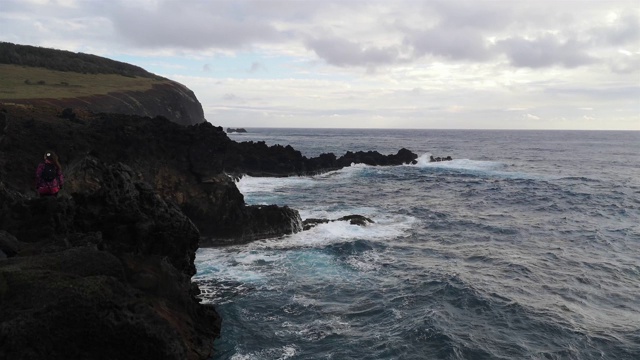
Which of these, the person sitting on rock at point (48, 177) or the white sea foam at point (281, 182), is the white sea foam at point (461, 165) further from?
the person sitting on rock at point (48, 177)

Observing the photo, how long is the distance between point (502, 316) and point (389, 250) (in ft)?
31.8

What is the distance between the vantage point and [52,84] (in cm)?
6159

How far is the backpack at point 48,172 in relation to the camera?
15.2 m

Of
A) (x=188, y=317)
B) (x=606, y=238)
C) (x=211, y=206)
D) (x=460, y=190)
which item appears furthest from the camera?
(x=460, y=190)

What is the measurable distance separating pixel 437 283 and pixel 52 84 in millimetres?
60664

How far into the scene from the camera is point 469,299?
66.0 ft


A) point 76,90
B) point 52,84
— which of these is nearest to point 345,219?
point 76,90

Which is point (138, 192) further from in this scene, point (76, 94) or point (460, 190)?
point (76, 94)

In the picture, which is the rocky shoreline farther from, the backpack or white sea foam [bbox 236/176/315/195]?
white sea foam [bbox 236/176/315/195]

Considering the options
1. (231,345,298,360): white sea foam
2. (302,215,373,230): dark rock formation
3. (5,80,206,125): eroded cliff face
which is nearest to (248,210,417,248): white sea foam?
(302,215,373,230): dark rock formation

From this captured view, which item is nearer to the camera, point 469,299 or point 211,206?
point 469,299

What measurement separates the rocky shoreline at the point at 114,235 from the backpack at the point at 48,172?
0.53 metres

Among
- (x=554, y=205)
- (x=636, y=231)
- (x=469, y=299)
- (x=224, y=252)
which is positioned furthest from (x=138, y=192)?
(x=554, y=205)

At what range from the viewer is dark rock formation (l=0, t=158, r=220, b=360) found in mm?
8172
